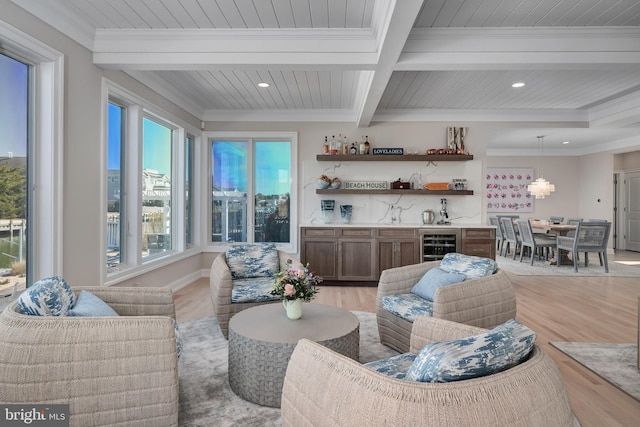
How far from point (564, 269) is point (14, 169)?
7.77m

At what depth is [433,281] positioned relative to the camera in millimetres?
2926

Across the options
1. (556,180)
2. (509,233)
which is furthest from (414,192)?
(556,180)

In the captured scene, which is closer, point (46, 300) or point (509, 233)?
point (46, 300)

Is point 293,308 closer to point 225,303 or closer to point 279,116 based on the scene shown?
point 225,303

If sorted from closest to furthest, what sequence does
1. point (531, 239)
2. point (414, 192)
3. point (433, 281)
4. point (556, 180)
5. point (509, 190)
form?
point (433, 281), point (414, 192), point (531, 239), point (556, 180), point (509, 190)

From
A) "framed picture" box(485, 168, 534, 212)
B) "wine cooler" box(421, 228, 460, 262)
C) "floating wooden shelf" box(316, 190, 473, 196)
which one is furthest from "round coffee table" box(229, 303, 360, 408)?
"framed picture" box(485, 168, 534, 212)

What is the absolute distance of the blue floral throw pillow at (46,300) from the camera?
5.54 ft

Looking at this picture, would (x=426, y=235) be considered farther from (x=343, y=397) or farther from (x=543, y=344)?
(x=343, y=397)

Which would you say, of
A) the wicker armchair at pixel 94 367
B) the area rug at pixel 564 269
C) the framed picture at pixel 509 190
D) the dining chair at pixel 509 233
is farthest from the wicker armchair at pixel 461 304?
the framed picture at pixel 509 190

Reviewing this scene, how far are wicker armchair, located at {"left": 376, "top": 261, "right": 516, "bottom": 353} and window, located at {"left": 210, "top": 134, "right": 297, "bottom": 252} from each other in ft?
10.6

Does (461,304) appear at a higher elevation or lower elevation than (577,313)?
higher

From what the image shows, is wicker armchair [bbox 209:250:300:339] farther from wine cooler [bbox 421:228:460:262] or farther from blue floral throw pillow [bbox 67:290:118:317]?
wine cooler [bbox 421:228:460:262]

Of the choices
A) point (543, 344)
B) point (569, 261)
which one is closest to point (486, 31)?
point (543, 344)

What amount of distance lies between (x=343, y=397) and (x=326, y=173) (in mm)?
4928
